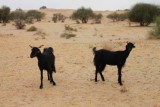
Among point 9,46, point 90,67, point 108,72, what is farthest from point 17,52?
point 108,72

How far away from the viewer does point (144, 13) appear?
150 feet

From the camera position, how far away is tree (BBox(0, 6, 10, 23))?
59.1 metres

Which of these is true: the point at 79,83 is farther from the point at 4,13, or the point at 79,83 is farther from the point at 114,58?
the point at 4,13

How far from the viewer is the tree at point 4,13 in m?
59.1

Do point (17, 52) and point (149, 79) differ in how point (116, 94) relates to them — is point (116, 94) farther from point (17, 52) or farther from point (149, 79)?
point (17, 52)

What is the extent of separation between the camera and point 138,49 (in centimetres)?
2072

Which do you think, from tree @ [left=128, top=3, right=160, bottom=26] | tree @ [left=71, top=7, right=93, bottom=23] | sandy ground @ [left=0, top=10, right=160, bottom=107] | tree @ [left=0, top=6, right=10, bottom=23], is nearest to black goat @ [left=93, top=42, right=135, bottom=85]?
sandy ground @ [left=0, top=10, right=160, bottom=107]

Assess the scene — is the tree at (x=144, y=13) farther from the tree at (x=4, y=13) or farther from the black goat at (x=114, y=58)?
the black goat at (x=114, y=58)

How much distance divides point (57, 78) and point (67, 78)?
0.35 meters

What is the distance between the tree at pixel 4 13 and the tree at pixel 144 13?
68.5 ft

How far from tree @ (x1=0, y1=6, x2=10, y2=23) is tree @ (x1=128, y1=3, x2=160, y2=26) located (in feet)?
68.5

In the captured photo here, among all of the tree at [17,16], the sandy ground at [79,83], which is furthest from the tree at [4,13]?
the sandy ground at [79,83]

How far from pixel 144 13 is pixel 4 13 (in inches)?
906

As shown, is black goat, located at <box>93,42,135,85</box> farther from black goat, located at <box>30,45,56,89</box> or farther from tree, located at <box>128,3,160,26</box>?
tree, located at <box>128,3,160,26</box>
